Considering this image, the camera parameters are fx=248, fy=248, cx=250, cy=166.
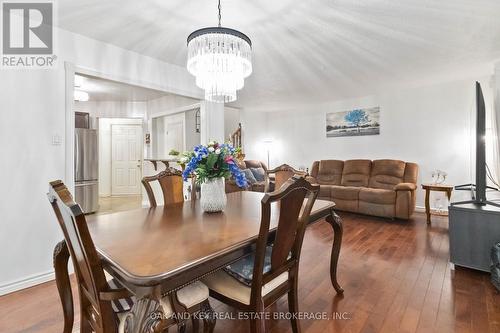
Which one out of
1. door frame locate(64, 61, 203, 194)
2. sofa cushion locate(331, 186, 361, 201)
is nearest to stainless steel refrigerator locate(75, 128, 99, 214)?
door frame locate(64, 61, 203, 194)

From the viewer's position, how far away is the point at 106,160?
6277 millimetres

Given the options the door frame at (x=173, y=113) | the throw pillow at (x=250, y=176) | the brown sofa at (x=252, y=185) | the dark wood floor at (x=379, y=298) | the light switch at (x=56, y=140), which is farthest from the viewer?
the throw pillow at (x=250, y=176)

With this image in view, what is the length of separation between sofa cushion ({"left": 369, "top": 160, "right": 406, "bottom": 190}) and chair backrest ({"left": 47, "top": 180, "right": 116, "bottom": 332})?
15.3ft

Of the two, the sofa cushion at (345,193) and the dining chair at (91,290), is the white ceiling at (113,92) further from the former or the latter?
the dining chair at (91,290)

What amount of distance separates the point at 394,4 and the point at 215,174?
200 centimetres

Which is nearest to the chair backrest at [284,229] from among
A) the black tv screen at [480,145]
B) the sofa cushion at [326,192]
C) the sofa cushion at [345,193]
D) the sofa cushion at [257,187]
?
the black tv screen at [480,145]

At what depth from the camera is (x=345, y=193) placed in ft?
14.9

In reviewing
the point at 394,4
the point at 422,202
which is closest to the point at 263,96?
the point at 394,4

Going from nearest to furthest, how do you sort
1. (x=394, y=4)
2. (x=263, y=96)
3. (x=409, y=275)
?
(x=394, y=4), (x=409, y=275), (x=263, y=96)

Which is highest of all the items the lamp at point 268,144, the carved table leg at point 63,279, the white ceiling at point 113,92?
the white ceiling at point 113,92

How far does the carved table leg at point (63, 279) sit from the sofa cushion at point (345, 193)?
4179 millimetres

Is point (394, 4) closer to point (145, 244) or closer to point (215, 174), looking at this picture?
point (215, 174)

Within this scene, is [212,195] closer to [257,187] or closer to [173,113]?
[257,187]

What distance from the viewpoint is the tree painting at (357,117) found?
5.31m
